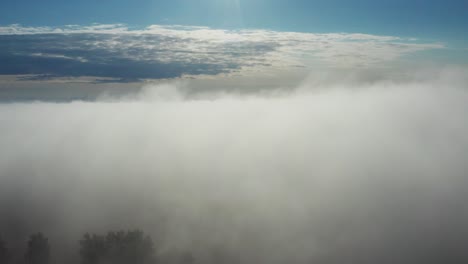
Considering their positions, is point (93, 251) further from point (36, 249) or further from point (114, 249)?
point (36, 249)

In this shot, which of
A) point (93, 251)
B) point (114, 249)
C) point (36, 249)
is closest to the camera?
point (93, 251)

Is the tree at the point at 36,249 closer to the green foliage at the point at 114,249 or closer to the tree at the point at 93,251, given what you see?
the green foliage at the point at 114,249

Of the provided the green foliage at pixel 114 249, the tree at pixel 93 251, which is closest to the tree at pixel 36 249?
the green foliage at pixel 114 249

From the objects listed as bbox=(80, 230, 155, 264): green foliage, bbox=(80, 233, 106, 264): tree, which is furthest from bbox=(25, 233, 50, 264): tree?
bbox=(80, 233, 106, 264): tree

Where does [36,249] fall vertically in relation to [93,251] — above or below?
above

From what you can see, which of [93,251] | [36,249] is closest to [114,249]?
[93,251]
